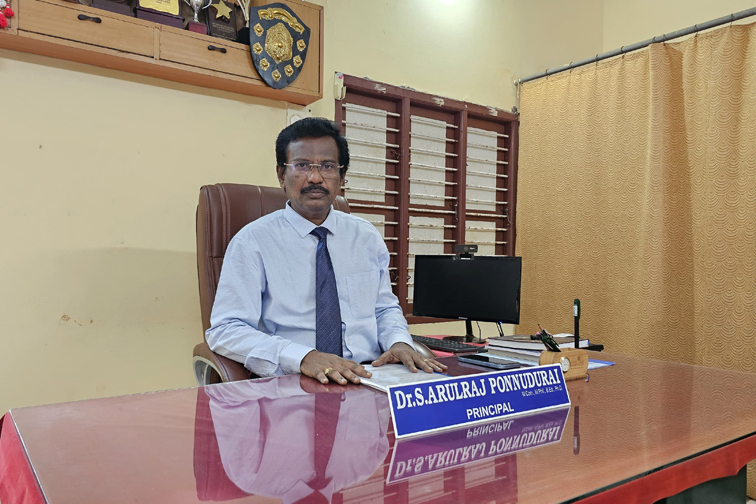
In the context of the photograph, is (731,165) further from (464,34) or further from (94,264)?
(94,264)

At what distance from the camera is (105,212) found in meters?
2.33

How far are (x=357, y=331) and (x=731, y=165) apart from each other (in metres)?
2.14

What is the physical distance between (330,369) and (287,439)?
392 millimetres

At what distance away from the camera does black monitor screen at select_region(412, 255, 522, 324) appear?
2494 mm

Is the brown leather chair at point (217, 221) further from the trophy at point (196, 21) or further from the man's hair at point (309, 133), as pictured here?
the trophy at point (196, 21)

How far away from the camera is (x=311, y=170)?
1780 millimetres

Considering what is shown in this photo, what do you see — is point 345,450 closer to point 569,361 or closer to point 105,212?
point 569,361

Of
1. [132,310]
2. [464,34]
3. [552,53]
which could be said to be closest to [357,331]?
[132,310]

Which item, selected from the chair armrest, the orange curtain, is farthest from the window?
the chair armrest

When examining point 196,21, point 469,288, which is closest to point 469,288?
point 469,288

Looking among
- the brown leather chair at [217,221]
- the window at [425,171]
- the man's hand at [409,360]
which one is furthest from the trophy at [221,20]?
the man's hand at [409,360]

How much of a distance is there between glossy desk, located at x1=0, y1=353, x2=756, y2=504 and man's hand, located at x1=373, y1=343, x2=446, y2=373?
24cm

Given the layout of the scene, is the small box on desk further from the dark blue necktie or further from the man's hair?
the dark blue necktie

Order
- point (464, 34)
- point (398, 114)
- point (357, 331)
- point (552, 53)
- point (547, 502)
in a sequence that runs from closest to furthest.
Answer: point (547, 502) → point (357, 331) → point (398, 114) → point (464, 34) → point (552, 53)
